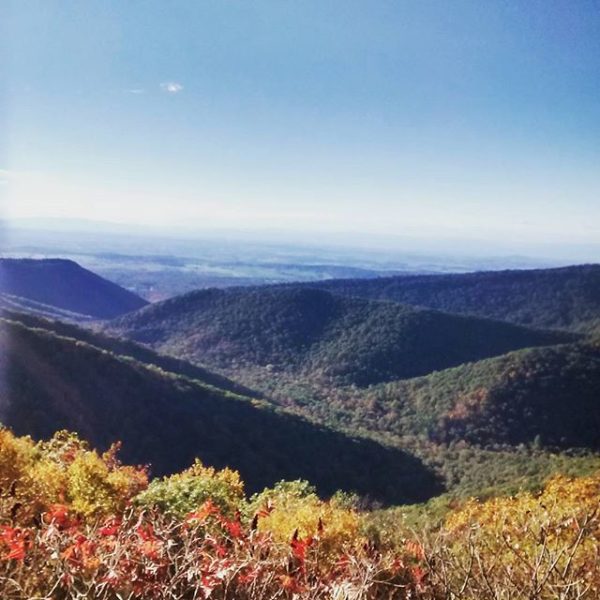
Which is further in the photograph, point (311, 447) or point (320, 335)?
point (320, 335)

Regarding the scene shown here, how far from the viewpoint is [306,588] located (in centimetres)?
641

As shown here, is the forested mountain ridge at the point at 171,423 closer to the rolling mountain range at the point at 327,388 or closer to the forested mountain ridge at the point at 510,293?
the rolling mountain range at the point at 327,388

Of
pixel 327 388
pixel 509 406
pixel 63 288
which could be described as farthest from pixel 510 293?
pixel 63 288

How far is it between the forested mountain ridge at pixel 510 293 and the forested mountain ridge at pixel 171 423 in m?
87.9

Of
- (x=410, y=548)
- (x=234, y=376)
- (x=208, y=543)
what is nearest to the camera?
(x=208, y=543)

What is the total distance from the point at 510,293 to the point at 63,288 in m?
131

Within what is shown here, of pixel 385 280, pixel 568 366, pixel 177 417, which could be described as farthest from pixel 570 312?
pixel 177 417

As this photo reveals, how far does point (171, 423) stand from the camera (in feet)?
155

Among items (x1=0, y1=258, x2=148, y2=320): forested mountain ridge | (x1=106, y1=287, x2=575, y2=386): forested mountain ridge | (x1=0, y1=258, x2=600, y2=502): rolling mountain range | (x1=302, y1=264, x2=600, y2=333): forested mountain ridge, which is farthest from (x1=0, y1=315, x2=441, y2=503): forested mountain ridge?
(x1=0, y1=258, x2=148, y2=320): forested mountain ridge

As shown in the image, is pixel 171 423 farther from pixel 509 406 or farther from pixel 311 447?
pixel 509 406

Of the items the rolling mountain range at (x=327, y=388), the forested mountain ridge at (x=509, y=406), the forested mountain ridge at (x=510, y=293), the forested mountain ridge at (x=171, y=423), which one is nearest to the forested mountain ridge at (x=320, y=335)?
the rolling mountain range at (x=327, y=388)

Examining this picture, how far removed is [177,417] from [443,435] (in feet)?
118

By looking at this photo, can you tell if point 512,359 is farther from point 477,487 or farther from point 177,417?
point 177,417

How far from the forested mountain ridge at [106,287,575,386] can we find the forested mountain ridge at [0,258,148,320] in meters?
38.1
